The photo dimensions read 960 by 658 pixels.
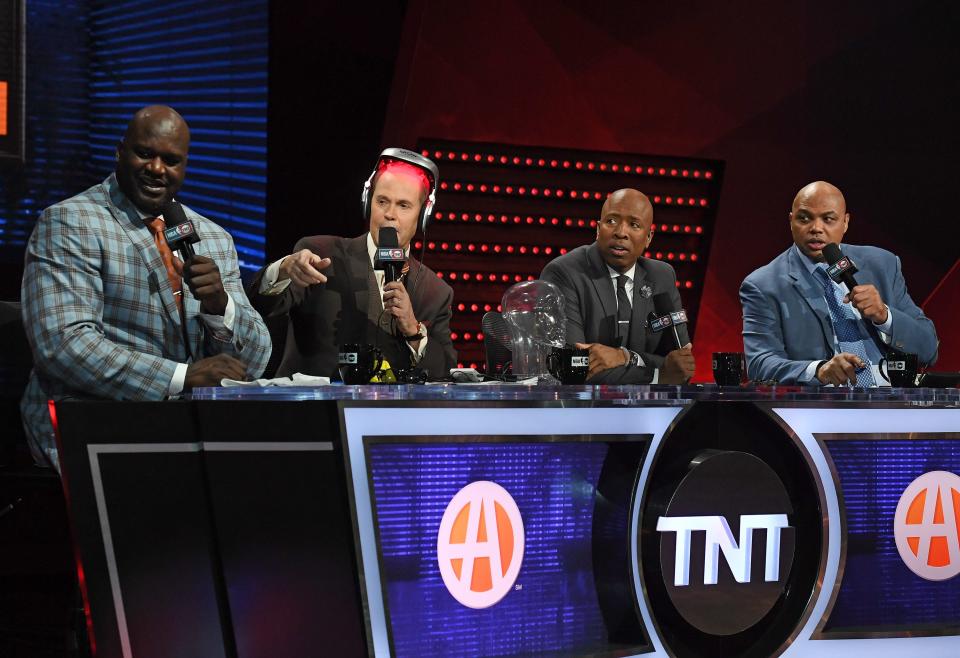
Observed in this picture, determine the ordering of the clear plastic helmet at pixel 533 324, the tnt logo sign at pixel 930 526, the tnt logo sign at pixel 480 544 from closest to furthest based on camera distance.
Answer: the tnt logo sign at pixel 480 544, the tnt logo sign at pixel 930 526, the clear plastic helmet at pixel 533 324

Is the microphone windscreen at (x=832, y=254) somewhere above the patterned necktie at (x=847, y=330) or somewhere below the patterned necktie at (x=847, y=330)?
above

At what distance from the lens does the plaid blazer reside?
237 cm

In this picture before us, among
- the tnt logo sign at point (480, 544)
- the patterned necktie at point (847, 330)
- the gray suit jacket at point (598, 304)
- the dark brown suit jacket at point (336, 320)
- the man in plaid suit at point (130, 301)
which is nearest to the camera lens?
the tnt logo sign at point (480, 544)

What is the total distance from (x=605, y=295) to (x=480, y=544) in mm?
1981

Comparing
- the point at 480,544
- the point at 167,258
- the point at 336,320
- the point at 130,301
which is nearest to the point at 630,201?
the point at 336,320

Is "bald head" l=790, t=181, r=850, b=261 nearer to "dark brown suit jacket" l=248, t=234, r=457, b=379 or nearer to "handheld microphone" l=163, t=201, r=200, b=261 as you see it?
"dark brown suit jacket" l=248, t=234, r=457, b=379

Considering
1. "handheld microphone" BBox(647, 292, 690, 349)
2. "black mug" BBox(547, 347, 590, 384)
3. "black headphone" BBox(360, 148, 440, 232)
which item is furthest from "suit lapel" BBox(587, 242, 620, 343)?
"black mug" BBox(547, 347, 590, 384)

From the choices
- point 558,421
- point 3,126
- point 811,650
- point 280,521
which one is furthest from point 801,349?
point 3,126

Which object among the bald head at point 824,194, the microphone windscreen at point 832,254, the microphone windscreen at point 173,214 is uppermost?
the microphone windscreen at point 173,214

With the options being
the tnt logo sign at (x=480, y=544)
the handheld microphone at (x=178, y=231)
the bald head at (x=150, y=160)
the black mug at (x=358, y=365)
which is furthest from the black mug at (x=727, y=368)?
the bald head at (x=150, y=160)

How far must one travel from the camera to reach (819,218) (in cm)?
350

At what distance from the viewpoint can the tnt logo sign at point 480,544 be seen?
5.79 ft

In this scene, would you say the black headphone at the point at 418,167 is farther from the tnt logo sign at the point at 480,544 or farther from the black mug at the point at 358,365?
the tnt logo sign at the point at 480,544

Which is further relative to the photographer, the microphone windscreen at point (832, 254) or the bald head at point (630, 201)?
the bald head at point (630, 201)
